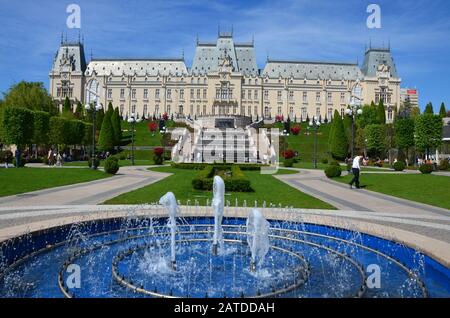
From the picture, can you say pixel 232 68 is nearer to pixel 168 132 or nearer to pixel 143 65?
pixel 143 65

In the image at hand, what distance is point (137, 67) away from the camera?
96.0 m

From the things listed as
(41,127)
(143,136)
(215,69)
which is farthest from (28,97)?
(215,69)

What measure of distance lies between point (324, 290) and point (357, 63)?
9937 centimetres

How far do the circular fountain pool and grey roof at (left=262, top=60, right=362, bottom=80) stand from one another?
287ft

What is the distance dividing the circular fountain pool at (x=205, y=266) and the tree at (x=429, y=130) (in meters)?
31.6

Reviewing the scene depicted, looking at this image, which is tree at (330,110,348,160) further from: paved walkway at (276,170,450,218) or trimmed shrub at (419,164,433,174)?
paved walkway at (276,170,450,218)

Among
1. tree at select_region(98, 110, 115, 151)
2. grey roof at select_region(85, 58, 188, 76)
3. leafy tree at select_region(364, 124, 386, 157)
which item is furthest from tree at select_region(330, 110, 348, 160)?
grey roof at select_region(85, 58, 188, 76)

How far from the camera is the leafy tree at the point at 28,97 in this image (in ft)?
165

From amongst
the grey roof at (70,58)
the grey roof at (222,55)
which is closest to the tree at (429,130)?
the grey roof at (222,55)

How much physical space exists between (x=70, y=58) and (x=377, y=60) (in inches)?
2718

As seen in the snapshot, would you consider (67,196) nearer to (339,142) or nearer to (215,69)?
(339,142)

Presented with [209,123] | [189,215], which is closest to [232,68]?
[209,123]

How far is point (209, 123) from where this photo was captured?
72.8m

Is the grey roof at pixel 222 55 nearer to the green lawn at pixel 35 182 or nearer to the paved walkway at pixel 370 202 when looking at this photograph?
the green lawn at pixel 35 182
